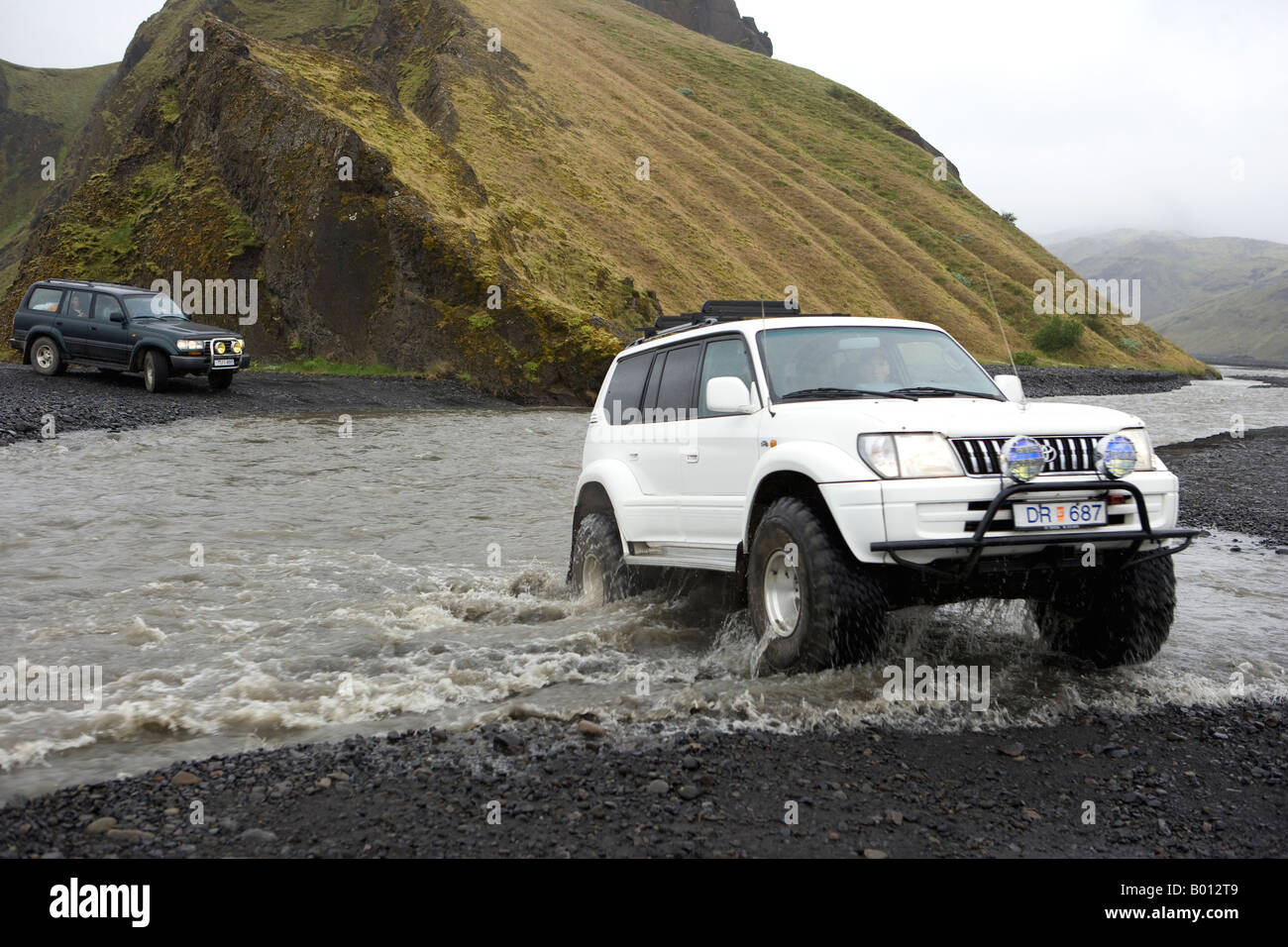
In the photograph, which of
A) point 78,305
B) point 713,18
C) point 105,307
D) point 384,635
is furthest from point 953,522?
point 713,18

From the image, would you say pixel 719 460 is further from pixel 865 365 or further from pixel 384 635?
pixel 384 635

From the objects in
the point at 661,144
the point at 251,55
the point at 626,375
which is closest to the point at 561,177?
the point at 251,55

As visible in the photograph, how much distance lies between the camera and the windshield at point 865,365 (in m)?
5.88

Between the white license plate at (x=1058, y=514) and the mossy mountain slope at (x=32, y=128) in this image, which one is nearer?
the white license plate at (x=1058, y=514)

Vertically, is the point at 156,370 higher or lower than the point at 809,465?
higher

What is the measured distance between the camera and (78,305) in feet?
69.7

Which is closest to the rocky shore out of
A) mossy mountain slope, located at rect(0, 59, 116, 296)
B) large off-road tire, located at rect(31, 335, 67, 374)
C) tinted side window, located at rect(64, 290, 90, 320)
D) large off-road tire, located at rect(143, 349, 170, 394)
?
large off-road tire, located at rect(143, 349, 170, 394)

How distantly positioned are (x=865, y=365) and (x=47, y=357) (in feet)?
69.1

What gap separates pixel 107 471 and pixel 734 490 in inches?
424

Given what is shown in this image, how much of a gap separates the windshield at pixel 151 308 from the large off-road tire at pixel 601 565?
1667cm

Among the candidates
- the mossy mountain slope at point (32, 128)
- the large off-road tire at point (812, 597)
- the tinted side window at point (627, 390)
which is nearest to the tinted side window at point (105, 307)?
the tinted side window at point (627, 390)

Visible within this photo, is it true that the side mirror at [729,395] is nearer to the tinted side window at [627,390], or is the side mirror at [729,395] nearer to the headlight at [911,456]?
the headlight at [911,456]

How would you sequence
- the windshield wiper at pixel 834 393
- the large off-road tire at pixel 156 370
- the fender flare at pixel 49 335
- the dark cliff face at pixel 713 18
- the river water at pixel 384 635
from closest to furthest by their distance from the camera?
the river water at pixel 384 635 < the windshield wiper at pixel 834 393 < the large off-road tire at pixel 156 370 < the fender flare at pixel 49 335 < the dark cliff face at pixel 713 18

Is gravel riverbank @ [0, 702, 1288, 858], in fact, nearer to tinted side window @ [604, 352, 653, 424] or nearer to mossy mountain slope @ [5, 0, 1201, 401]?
tinted side window @ [604, 352, 653, 424]
